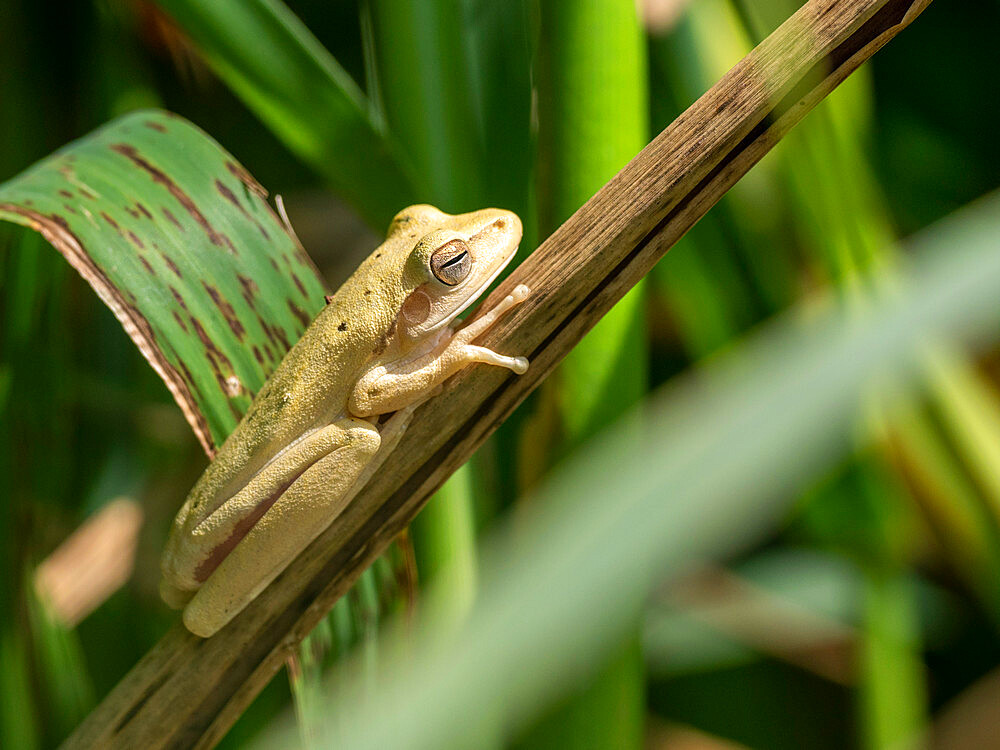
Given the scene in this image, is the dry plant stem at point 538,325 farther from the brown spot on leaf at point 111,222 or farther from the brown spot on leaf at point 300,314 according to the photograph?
the brown spot on leaf at point 111,222

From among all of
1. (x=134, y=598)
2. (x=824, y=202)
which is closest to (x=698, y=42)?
(x=824, y=202)

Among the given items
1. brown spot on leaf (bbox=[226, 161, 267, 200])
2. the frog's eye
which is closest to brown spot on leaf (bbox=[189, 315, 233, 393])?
brown spot on leaf (bbox=[226, 161, 267, 200])

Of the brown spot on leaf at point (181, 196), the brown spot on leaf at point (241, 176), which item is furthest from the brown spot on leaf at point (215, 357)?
the brown spot on leaf at point (241, 176)

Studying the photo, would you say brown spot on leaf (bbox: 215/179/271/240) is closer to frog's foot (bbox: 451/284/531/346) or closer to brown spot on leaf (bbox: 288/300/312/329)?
brown spot on leaf (bbox: 288/300/312/329)

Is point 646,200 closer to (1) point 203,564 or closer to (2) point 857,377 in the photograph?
(2) point 857,377

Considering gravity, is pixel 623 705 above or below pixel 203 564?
above

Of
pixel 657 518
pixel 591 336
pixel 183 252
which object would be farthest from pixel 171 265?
pixel 657 518

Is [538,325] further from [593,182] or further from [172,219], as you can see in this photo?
[172,219]

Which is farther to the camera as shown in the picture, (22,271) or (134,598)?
(134,598)
